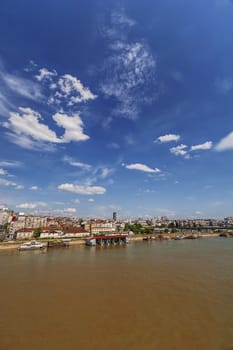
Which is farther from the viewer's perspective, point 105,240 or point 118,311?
point 105,240

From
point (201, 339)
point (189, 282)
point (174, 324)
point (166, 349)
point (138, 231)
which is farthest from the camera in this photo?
point (138, 231)

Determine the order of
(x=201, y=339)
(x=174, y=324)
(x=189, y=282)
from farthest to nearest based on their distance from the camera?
(x=189, y=282), (x=174, y=324), (x=201, y=339)

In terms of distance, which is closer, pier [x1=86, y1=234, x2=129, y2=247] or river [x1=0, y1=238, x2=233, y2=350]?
river [x1=0, y1=238, x2=233, y2=350]

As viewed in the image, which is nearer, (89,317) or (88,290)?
(89,317)

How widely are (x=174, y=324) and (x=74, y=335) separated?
4581 mm

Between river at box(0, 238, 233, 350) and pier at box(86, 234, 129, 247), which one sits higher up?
pier at box(86, 234, 129, 247)

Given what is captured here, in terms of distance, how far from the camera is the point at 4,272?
20.3 metres

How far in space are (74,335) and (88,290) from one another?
602cm

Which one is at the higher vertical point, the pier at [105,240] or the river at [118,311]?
the pier at [105,240]

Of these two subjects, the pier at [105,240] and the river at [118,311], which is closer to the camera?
the river at [118,311]

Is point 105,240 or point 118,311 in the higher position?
point 105,240

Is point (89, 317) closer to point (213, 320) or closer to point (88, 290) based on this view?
point (88, 290)

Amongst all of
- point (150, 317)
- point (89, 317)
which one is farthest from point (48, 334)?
point (150, 317)

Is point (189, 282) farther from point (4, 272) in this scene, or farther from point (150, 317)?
point (4, 272)
